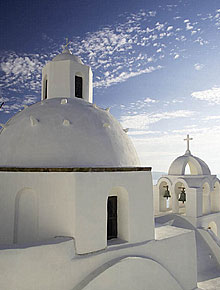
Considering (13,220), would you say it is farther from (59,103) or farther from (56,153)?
(59,103)

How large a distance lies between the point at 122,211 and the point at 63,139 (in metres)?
2.72

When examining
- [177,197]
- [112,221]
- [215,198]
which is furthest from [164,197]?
[112,221]

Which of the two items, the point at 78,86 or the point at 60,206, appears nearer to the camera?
the point at 60,206

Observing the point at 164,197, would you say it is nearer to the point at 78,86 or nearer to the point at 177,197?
the point at 177,197

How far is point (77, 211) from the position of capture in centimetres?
579

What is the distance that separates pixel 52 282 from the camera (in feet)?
17.3

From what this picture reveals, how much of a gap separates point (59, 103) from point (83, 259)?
15.3 feet

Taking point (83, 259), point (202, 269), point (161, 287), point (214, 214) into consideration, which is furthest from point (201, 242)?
point (83, 259)

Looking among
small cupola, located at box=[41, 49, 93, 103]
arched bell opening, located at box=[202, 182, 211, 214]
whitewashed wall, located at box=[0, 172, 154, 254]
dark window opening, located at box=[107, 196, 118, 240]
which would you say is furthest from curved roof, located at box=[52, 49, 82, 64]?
arched bell opening, located at box=[202, 182, 211, 214]

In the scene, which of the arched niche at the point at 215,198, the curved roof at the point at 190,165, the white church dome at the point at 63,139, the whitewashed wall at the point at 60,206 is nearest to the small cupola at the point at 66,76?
the white church dome at the point at 63,139

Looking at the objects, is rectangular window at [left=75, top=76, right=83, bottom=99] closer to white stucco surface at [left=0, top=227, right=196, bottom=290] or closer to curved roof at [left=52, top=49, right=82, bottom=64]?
curved roof at [left=52, top=49, right=82, bottom=64]

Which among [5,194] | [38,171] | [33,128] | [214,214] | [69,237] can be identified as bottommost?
[214,214]

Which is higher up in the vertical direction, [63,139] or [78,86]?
[78,86]

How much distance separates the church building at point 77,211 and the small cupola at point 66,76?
44.8 inches
